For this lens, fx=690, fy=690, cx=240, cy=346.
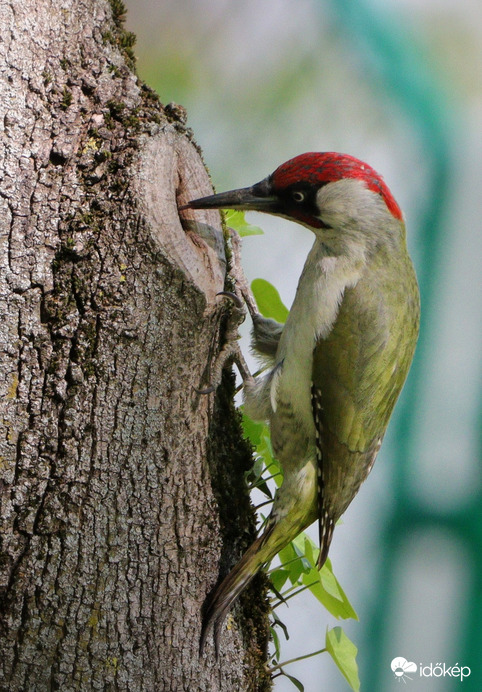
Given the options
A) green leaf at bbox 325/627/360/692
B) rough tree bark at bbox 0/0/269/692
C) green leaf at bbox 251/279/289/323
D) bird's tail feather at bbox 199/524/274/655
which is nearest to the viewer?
rough tree bark at bbox 0/0/269/692

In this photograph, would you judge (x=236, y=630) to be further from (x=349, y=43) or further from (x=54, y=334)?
(x=349, y=43)

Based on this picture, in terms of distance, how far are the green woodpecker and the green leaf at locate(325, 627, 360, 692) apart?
23 centimetres

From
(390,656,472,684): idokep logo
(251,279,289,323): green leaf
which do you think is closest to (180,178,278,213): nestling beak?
(251,279,289,323): green leaf

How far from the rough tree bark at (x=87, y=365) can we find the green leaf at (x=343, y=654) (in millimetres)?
491

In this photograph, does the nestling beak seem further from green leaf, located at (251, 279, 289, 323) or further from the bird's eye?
green leaf, located at (251, 279, 289, 323)

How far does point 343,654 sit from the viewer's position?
1.91 meters

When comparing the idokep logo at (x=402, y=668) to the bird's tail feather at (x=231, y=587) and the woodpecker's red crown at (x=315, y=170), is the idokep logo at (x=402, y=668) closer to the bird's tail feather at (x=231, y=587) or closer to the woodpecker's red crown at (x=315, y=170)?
the bird's tail feather at (x=231, y=587)

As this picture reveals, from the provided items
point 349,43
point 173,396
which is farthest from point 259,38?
point 173,396

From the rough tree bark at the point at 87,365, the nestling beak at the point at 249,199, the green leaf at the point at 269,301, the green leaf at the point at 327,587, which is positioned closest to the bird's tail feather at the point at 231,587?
the rough tree bark at the point at 87,365

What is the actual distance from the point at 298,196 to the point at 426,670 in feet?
7.51

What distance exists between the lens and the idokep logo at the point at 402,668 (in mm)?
3105

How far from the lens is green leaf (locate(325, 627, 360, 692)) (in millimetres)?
1856

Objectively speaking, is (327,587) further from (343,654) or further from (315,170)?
(315,170)

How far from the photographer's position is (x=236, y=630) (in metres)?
1.72
